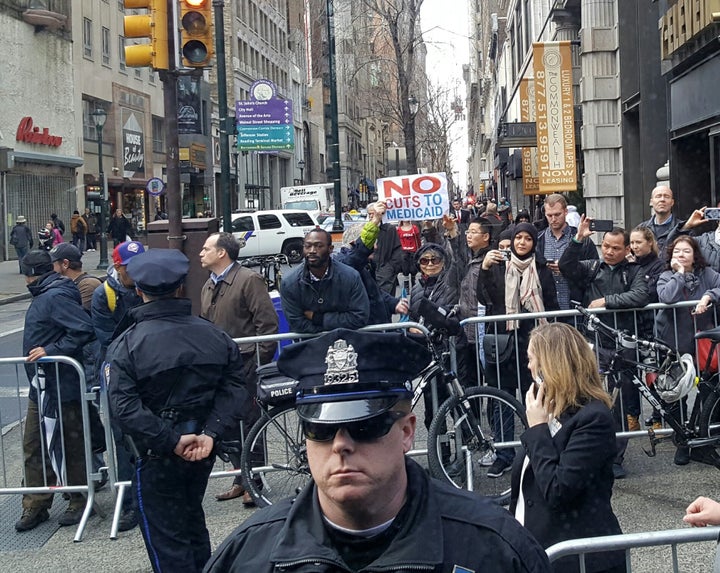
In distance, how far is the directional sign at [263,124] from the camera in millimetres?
31625

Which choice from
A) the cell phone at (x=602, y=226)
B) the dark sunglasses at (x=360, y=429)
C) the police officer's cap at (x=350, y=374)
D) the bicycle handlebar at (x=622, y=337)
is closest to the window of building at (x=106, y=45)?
the cell phone at (x=602, y=226)

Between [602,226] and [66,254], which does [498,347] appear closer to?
[602,226]

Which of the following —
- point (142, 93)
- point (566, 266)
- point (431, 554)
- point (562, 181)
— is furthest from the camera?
point (142, 93)

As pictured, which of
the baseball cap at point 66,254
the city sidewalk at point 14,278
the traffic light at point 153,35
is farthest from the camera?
the city sidewalk at point 14,278

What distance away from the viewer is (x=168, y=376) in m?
4.77

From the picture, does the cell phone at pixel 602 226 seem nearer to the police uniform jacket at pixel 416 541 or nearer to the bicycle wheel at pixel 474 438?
the bicycle wheel at pixel 474 438

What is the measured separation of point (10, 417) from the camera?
10.5 metres

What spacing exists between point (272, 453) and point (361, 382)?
513cm

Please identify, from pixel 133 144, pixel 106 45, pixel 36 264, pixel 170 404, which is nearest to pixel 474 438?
pixel 170 404

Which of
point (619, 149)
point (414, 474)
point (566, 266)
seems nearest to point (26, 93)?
point (619, 149)

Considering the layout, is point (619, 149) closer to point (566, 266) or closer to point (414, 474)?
point (566, 266)

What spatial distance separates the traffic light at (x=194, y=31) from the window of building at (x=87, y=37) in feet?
123

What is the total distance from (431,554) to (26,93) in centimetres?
4041

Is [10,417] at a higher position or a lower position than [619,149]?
lower
